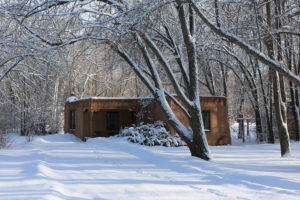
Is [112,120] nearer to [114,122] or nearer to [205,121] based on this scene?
[114,122]

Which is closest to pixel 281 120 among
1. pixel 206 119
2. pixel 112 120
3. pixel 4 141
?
pixel 206 119

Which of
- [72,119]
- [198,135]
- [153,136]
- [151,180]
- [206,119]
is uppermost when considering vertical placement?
[72,119]

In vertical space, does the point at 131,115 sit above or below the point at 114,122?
above

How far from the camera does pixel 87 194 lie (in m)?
5.72

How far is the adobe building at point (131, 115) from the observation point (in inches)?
784

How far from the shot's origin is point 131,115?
23.5 meters

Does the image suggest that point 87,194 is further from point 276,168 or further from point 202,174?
point 276,168

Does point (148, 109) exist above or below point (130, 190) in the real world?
above

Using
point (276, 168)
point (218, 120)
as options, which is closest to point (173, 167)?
point (276, 168)

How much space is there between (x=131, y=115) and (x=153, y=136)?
21.6 ft

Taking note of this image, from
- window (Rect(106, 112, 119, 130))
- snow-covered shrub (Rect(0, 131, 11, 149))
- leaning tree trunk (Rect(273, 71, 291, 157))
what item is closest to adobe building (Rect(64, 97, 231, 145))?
window (Rect(106, 112, 119, 130))

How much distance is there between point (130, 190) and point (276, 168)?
15.3ft

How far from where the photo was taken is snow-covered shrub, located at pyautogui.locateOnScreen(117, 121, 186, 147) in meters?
16.7

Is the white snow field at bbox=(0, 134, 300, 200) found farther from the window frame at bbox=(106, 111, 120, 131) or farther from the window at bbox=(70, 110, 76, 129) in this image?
the window at bbox=(70, 110, 76, 129)
